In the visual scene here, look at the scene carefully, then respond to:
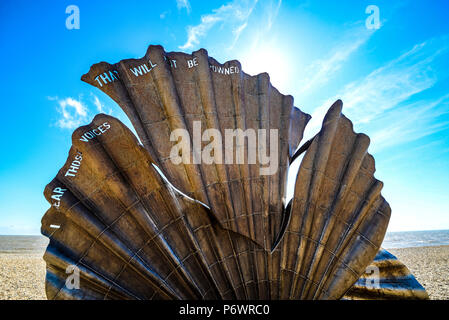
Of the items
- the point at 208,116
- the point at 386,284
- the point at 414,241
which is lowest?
the point at 414,241

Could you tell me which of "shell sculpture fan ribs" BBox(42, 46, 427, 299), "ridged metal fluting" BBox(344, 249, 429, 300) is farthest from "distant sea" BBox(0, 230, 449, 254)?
"ridged metal fluting" BBox(344, 249, 429, 300)

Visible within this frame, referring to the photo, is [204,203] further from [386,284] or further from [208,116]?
[386,284]

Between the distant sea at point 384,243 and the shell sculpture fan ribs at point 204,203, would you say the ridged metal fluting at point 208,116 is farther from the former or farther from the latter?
the distant sea at point 384,243

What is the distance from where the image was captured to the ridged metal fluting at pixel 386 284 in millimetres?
4035

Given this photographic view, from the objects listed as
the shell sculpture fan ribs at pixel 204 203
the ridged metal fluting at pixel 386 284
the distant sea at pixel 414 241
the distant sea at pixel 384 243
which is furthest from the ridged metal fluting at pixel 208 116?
the distant sea at pixel 414 241

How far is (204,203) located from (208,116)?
1.37 m

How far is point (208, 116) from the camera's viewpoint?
3977 millimetres

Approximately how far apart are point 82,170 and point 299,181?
123 inches

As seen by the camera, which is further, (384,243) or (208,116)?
(384,243)

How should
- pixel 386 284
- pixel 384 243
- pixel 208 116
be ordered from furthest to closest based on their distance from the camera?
pixel 384 243
pixel 386 284
pixel 208 116

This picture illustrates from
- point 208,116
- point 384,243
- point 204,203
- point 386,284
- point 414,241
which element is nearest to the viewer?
point 204,203

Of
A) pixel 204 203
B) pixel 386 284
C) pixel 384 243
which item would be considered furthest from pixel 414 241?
pixel 204 203
